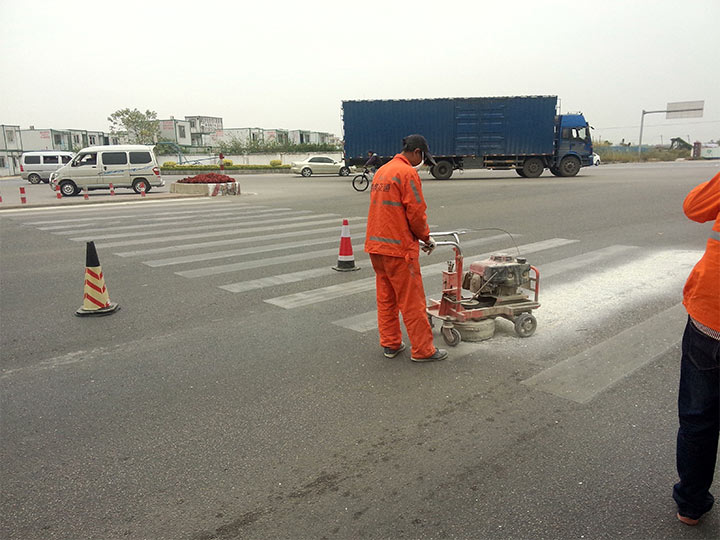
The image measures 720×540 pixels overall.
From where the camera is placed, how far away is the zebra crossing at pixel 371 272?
15.4 ft

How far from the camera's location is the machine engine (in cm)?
484

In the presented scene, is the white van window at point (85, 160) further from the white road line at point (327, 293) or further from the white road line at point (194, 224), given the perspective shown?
the white road line at point (327, 293)

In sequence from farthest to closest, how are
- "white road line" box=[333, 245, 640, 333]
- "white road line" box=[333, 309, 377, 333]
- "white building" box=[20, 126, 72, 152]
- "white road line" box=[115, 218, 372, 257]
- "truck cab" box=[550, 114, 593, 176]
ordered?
"white building" box=[20, 126, 72, 152]
"truck cab" box=[550, 114, 593, 176]
"white road line" box=[115, 218, 372, 257]
"white road line" box=[333, 245, 640, 333]
"white road line" box=[333, 309, 377, 333]

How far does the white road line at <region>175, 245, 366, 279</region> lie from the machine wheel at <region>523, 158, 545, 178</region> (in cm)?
2198

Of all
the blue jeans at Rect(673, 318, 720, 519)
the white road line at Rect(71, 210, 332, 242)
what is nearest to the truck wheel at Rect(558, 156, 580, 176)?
the white road line at Rect(71, 210, 332, 242)

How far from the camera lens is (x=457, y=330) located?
194 inches

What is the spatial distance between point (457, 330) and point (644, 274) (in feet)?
12.7

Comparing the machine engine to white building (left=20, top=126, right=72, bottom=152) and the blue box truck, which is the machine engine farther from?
white building (left=20, top=126, right=72, bottom=152)

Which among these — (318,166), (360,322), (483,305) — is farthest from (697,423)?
(318,166)

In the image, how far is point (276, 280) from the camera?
24.0 feet

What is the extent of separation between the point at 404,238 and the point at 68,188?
22.5 metres

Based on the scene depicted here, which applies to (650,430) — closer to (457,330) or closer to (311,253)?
(457,330)

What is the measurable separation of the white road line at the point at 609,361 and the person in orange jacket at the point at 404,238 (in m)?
0.95

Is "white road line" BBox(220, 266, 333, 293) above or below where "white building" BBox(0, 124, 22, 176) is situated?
below
